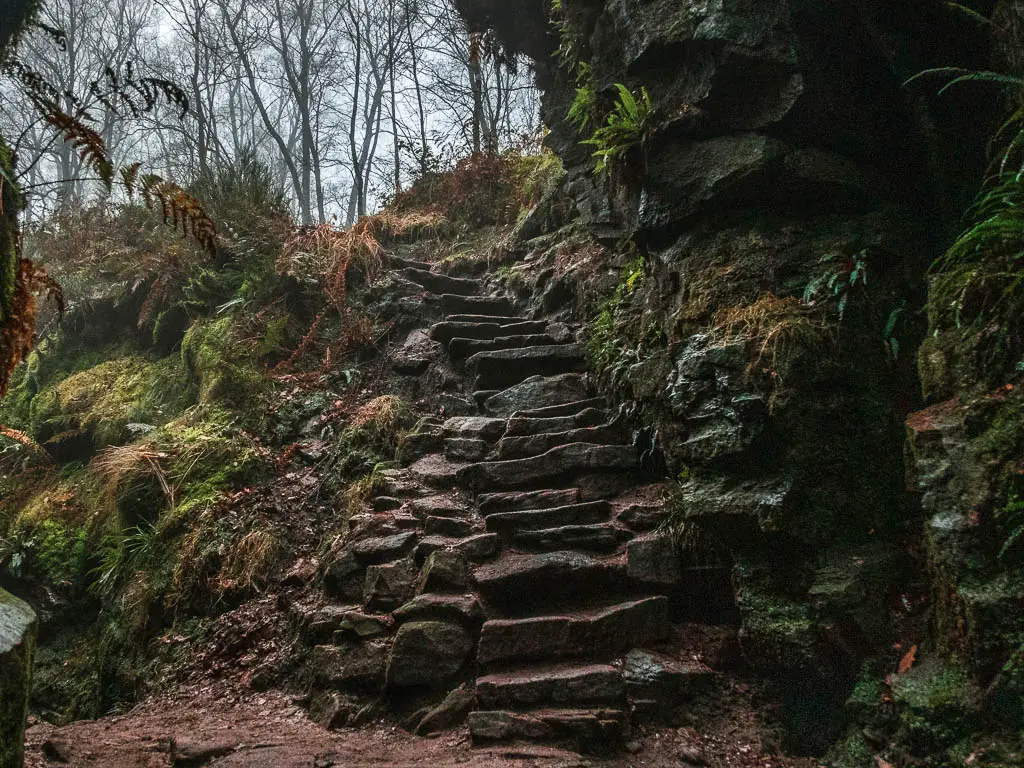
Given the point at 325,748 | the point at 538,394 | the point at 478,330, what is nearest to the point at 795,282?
the point at 538,394

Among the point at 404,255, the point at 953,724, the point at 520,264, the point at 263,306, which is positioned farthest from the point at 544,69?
the point at 953,724

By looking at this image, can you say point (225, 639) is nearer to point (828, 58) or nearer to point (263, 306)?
point (263, 306)

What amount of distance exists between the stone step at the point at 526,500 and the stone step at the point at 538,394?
1353 mm

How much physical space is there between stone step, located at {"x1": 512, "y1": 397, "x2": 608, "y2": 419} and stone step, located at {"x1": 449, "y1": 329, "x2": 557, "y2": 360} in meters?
1.39

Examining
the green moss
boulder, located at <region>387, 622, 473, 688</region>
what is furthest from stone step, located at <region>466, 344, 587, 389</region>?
boulder, located at <region>387, 622, 473, 688</region>

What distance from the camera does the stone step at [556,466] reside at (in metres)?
4.79

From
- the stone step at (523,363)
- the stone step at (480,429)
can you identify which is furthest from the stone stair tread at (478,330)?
the stone step at (480,429)

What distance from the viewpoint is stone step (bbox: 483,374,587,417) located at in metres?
6.01

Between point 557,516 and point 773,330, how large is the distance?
73.3 inches

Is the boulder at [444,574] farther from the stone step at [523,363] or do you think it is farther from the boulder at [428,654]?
the stone step at [523,363]

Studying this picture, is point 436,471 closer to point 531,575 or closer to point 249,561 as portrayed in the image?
point 249,561

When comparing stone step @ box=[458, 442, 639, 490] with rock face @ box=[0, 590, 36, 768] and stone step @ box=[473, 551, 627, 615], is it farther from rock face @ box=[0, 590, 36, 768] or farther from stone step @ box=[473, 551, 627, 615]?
rock face @ box=[0, 590, 36, 768]

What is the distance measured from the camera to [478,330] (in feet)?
24.5

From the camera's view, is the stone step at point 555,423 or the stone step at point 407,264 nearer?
the stone step at point 555,423
